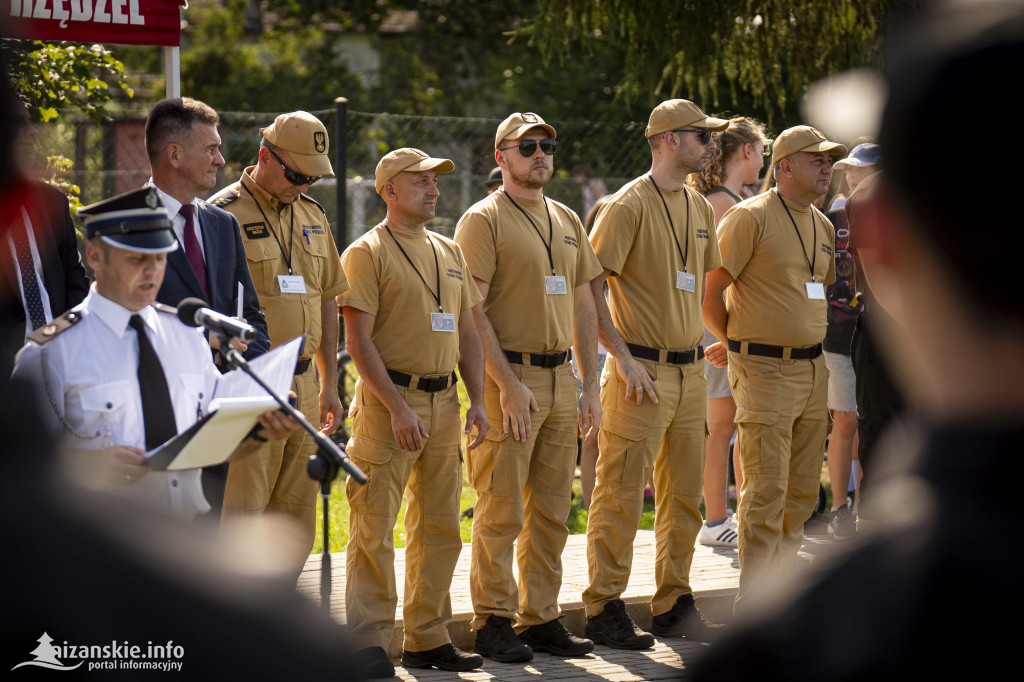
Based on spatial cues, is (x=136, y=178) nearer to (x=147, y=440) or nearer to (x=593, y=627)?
(x=593, y=627)

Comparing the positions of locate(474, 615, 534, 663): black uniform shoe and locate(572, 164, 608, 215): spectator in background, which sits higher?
locate(572, 164, 608, 215): spectator in background

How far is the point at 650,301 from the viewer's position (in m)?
6.20

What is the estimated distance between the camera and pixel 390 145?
37.9 feet

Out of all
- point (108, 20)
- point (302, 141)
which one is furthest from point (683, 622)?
point (108, 20)

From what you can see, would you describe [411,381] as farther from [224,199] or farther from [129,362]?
[129,362]

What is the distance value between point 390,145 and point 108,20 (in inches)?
229

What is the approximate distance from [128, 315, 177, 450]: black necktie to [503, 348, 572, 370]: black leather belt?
105 inches

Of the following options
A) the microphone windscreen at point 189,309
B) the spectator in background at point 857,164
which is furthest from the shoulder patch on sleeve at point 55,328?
the spectator in background at point 857,164

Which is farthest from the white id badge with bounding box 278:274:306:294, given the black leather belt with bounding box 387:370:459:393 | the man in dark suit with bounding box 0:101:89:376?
the man in dark suit with bounding box 0:101:89:376

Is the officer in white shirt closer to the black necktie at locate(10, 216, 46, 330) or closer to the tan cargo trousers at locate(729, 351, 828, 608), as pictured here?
the black necktie at locate(10, 216, 46, 330)

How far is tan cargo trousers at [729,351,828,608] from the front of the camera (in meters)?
6.43

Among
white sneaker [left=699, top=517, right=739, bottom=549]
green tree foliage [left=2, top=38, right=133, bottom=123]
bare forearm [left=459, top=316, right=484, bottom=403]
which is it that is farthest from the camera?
white sneaker [left=699, top=517, right=739, bottom=549]

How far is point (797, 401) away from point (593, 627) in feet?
5.57

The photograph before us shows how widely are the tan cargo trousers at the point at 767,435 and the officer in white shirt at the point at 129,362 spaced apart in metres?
3.75
